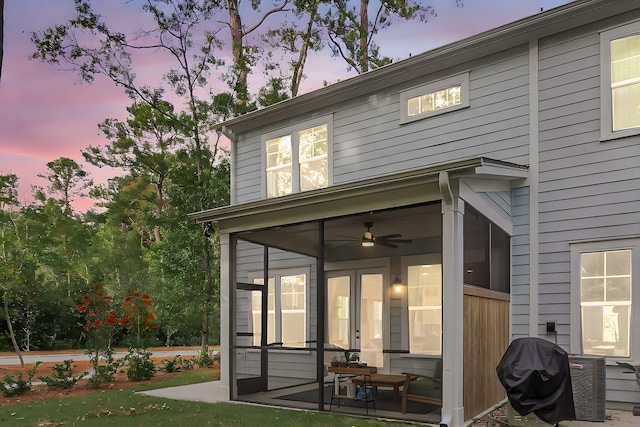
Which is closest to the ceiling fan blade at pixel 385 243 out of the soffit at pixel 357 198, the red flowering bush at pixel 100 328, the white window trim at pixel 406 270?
the white window trim at pixel 406 270

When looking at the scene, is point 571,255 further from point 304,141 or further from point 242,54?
point 242,54

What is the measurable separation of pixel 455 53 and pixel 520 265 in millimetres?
3472

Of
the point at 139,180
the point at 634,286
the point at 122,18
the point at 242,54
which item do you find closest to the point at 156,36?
the point at 122,18

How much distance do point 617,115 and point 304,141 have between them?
5.75 m

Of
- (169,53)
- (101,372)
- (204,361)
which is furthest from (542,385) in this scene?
(169,53)

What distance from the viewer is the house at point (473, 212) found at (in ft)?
21.9

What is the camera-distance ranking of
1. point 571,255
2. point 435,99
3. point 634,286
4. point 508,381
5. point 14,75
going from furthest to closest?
point 14,75, point 435,99, point 571,255, point 634,286, point 508,381

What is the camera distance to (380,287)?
10.4m

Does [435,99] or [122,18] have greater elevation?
[122,18]

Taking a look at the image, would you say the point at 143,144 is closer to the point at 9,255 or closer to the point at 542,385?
the point at 9,255

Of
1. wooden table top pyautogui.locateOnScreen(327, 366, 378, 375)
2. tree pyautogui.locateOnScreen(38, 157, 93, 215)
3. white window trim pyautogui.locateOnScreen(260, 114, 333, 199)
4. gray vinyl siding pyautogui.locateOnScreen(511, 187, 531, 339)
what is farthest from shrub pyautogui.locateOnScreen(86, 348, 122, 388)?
tree pyautogui.locateOnScreen(38, 157, 93, 215)

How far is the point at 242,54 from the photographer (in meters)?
18.2

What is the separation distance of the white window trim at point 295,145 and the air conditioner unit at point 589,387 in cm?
553

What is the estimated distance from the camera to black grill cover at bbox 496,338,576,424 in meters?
5.55
